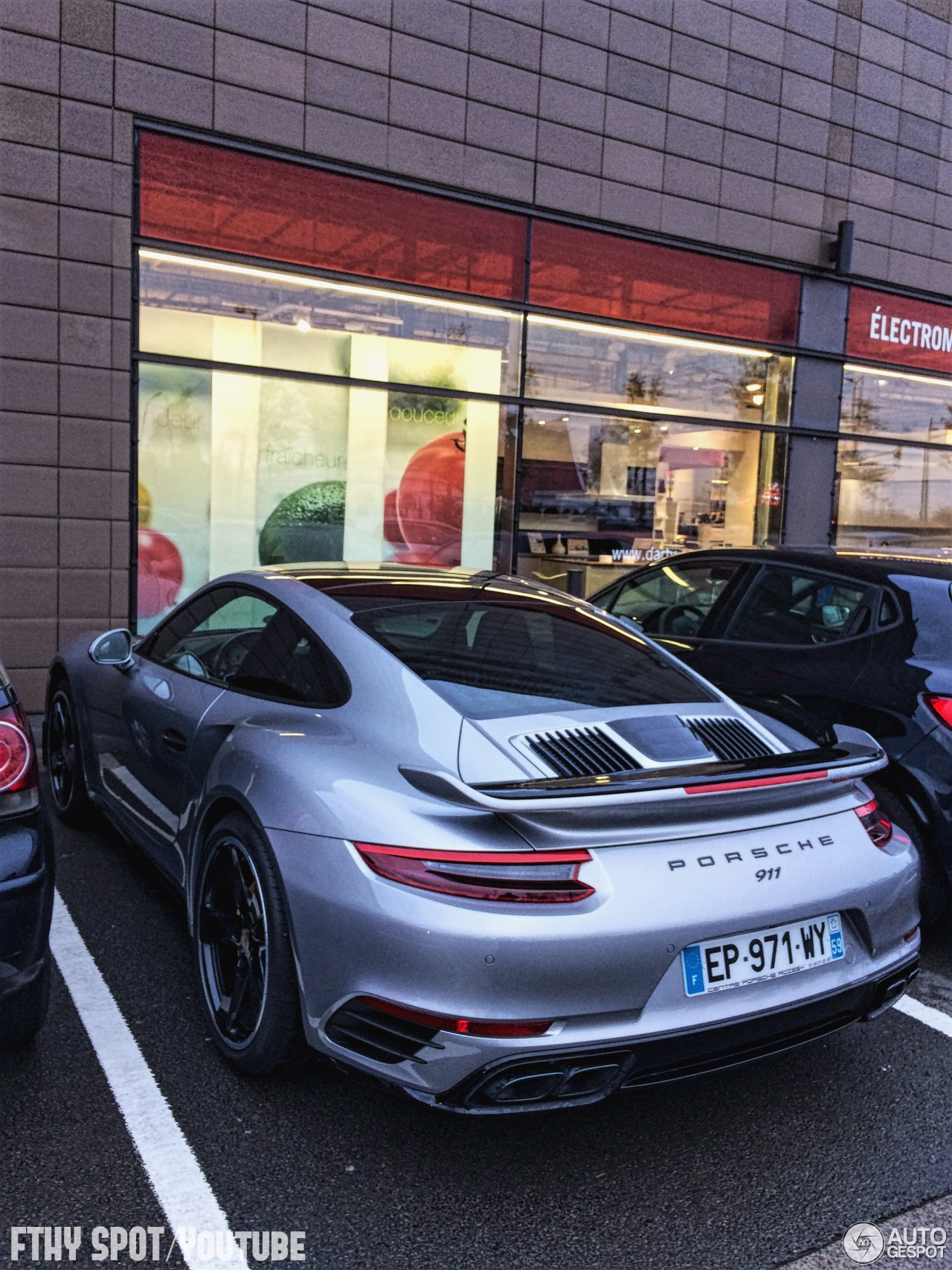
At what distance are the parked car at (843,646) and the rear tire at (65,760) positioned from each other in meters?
2.84

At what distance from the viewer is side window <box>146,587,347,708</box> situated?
3213 millimetres

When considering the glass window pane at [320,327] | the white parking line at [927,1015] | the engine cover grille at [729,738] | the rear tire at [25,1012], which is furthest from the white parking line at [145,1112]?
the glass window pane at [320,327]

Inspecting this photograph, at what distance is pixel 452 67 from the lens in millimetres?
9008

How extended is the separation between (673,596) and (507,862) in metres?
3.48

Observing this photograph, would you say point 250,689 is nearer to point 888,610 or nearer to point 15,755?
point 15,755

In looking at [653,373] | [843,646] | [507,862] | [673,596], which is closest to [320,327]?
[653,373]

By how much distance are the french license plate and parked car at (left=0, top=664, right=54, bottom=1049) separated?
62.5 inches

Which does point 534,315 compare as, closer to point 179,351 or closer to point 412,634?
point 179,351

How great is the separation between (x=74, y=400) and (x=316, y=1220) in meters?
6.72

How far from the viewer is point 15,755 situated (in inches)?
113

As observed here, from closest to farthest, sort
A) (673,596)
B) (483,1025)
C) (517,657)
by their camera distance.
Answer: (483,1025), (517,657), (673,596)

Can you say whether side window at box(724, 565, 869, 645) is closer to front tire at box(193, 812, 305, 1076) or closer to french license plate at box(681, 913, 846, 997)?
french license plate at box(681, 913, 846, 997)

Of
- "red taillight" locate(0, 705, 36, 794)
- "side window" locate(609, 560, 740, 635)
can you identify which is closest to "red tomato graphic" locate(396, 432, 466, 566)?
"side window" locate(609, 560, 740, 635)

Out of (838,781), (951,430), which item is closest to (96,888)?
(838,781)
